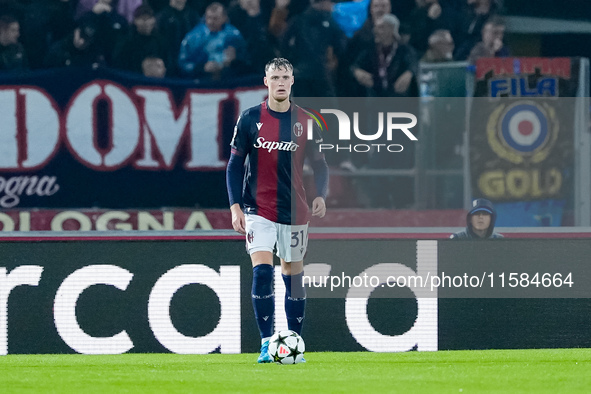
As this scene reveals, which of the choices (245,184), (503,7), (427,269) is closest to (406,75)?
(503,7)

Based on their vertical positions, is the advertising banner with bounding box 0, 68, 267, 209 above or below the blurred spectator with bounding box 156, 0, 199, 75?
below

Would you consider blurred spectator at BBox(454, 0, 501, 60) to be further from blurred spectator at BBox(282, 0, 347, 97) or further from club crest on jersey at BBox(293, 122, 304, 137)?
club crest on jersey at BBox(293, 122, 304, 137)

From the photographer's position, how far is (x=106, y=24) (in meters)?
9.17

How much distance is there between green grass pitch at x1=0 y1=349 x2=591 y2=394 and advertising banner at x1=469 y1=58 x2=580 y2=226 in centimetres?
206

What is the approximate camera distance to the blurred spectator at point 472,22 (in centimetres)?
925

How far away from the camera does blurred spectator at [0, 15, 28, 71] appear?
9.06 meters

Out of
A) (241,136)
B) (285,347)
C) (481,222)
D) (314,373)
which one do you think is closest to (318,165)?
(241,136)

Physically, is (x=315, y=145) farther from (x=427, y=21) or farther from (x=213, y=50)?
(x=427, y=21)

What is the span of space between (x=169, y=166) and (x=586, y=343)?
3886mm

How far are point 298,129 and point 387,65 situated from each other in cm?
342

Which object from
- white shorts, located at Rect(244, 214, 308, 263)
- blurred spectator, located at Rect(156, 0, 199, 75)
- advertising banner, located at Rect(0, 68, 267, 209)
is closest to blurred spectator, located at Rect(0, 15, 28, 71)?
advertising banner, located at Rect(0, 68, 267, 209)

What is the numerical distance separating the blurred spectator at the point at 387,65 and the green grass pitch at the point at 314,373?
3093 millimetres

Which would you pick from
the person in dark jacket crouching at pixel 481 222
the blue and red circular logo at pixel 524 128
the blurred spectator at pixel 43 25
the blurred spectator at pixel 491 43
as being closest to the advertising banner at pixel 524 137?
the blue and red circular logo at pixel 524 128

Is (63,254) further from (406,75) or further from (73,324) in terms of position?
(406,75)
